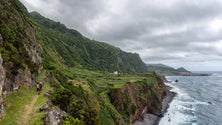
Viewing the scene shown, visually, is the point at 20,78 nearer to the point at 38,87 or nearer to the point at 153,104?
the point at 38,87

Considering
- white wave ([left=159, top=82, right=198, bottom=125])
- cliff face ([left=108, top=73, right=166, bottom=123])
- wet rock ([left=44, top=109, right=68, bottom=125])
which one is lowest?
white wave ([left=159, top=82, right=198, bottom=125])

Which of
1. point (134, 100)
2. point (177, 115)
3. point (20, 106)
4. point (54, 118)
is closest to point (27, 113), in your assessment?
point (20, 106)

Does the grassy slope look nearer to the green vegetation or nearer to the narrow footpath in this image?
the green vegetation

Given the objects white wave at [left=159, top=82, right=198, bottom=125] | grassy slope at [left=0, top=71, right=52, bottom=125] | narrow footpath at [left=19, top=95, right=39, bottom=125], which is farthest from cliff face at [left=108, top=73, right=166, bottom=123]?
narrow footpath at [left=19, top=95, right=39, bottom=125]

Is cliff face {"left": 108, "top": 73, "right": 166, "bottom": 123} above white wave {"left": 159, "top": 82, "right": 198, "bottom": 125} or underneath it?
above

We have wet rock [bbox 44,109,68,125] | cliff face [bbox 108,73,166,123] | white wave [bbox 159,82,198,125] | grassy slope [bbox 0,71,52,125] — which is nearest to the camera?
grassy slope [bbox 0,71,52,125]

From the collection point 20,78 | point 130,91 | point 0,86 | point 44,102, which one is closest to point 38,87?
point 20,78

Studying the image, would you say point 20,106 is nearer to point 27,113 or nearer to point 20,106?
point 20,106

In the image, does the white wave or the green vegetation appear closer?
the green vegetation
